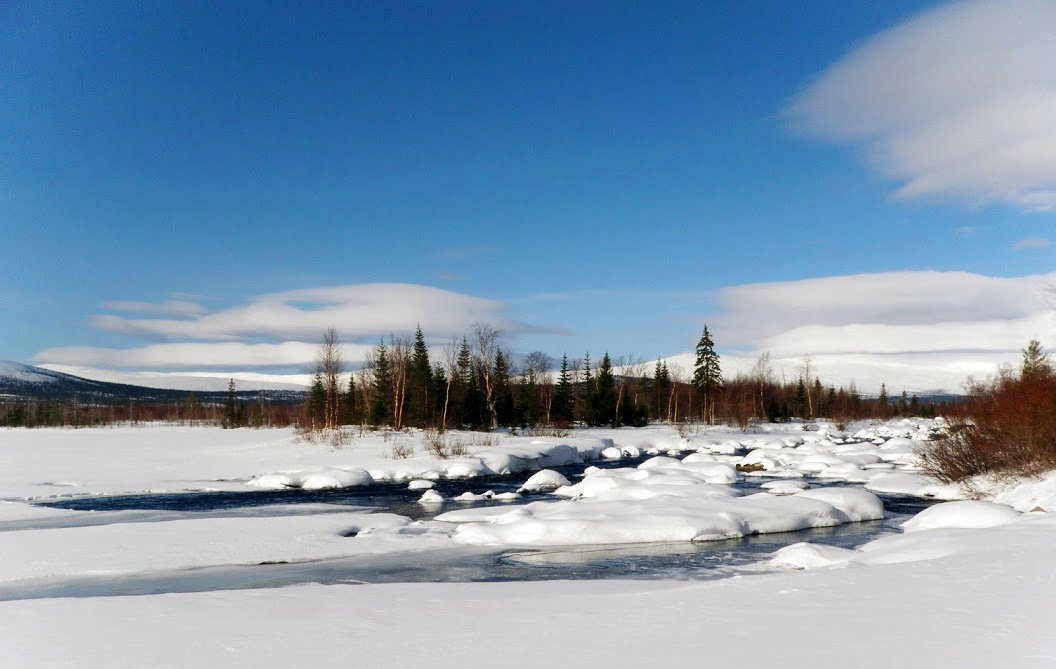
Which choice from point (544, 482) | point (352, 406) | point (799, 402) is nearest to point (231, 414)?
point (352, 406)

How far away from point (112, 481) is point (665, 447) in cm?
3778

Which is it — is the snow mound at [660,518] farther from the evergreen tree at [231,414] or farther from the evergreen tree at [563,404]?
the evergreen tree at [231,414]

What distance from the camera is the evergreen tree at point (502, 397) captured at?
6781cm

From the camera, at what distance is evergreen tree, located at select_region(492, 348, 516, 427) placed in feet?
222

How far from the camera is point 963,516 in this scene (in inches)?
672

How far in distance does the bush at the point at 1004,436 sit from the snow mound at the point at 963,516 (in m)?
7.00

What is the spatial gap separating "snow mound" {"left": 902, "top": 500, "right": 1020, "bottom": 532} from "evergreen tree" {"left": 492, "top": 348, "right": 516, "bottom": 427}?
164 ft

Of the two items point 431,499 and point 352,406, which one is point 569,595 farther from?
point 352,406

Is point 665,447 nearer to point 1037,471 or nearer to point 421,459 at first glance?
point 421,459

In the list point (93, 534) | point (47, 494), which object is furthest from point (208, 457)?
point (93, 534)

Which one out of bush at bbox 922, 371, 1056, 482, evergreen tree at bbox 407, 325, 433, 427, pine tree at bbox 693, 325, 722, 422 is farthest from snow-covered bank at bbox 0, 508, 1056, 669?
pine tree at bbox 693, 325, 722, 422

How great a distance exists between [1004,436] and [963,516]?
30.1ft

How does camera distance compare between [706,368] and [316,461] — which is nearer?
[316,461]

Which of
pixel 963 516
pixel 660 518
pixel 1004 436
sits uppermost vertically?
pixel 1004 436
